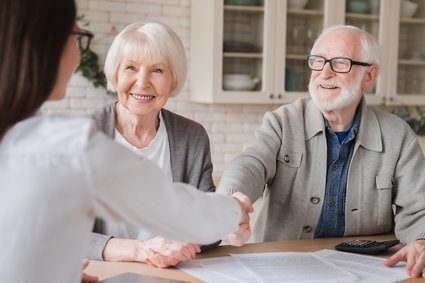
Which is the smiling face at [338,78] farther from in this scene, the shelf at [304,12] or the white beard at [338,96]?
the shelf at [304,12]

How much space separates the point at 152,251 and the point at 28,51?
2.68 feet

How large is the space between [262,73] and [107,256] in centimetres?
264

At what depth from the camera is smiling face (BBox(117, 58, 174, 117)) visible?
2.00 metres

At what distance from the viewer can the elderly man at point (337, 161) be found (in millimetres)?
2117

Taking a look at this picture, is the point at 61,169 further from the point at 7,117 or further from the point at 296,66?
the point at 296,66

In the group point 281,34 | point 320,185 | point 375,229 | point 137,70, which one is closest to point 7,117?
point 137,70

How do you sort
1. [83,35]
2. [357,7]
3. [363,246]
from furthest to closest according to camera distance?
[357,7]
[363,246]
[83,35]

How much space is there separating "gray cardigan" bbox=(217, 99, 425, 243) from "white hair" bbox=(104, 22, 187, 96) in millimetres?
454

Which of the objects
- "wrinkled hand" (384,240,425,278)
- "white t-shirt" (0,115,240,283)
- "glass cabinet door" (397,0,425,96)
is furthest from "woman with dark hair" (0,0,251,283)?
"glass cabinet door" (397,0,425,96)

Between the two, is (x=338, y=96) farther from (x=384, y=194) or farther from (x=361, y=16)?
(x=361, y=16)

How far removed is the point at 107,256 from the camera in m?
1.59

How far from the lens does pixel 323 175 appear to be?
6.97ft

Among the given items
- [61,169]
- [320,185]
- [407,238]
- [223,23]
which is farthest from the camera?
[223,23]

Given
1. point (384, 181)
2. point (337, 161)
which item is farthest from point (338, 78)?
point (384, 181)
